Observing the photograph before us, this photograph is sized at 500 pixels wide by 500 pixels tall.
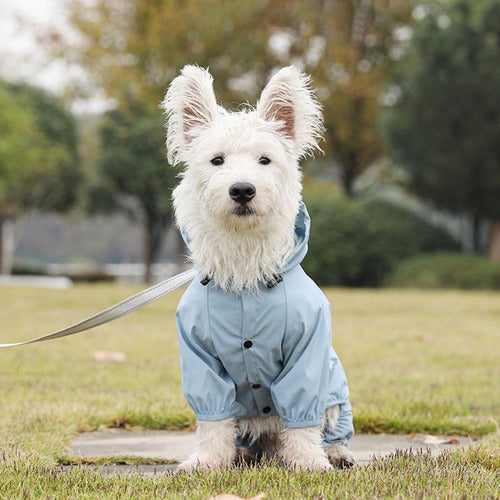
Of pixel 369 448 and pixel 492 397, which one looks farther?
pixel 492 397

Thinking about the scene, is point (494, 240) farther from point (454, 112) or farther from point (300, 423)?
point (300, 423)

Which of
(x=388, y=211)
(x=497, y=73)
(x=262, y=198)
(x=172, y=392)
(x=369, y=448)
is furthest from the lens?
(x=388, y=211)

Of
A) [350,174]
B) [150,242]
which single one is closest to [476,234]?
[350,174]

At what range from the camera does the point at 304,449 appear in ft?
12.1

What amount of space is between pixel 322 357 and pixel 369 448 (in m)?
1.01

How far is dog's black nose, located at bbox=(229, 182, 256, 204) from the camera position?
346 cm

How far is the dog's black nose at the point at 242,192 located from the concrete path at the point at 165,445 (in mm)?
1396

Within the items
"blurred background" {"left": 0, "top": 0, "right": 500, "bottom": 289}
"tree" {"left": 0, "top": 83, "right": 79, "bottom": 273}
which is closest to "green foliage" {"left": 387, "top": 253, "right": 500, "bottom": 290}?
"blurred background" {"left": 0, "top": 0, "right": 500, "bottom": 289}

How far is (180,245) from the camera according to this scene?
2970cm

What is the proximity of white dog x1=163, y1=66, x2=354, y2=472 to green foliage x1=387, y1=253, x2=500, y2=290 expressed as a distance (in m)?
20.2

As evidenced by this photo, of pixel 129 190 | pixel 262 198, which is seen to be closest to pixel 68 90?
pixel 129 190

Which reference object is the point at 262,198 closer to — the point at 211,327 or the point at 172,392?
the point at 211,327

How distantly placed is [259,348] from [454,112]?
22255 mm

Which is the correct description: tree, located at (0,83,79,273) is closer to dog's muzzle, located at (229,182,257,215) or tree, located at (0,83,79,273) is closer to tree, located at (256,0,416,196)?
tree, located at (256,0,416,196)
